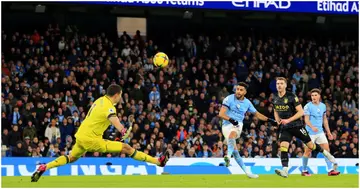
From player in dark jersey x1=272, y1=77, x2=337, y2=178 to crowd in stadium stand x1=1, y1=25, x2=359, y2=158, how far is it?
25.9 ft

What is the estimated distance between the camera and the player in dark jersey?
1739cm

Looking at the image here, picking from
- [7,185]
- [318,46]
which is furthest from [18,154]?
[318,46]

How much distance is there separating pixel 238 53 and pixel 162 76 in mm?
4893

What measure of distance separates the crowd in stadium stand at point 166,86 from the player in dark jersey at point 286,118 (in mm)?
7906

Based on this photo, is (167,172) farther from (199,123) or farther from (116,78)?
(116,78)

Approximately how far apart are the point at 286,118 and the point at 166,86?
12567 millimetres

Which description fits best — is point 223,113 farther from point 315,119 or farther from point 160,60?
point 160,60

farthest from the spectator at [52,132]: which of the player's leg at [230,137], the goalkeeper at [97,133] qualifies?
the goalkeeper at [97,133]

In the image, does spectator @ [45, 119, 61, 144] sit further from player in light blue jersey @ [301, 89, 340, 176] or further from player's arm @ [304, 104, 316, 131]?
player's arm @ [304, 104, 316, 131]

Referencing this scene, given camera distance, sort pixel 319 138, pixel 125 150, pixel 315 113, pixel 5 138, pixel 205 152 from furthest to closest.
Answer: pixel 205 152 → pixel 5 138 → pixel 319 138 → pixel 315 113 → pixel 125 150

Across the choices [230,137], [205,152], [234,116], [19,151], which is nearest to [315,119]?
[234,116]

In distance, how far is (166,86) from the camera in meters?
30.0

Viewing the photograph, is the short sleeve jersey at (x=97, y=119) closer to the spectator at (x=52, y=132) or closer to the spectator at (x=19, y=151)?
the spectator at (x=19, y=151)

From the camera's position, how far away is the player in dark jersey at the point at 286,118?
17.4 meters
